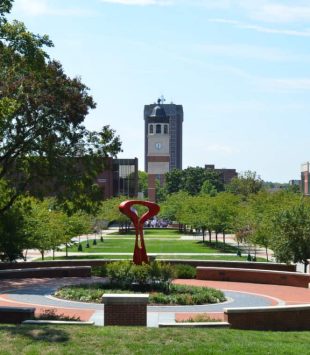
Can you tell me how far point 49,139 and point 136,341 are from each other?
740 inches

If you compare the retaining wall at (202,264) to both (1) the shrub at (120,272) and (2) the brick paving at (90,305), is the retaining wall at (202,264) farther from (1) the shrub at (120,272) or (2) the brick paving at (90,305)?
(1) the shrub at (120,272)

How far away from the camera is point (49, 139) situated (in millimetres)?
29406

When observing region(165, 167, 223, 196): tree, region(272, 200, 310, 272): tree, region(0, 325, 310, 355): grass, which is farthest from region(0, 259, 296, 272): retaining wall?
region(165, 167, 223, 196): tree

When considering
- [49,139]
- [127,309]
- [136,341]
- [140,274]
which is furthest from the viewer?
[49,139]

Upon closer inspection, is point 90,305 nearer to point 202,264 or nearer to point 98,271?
point 98,271

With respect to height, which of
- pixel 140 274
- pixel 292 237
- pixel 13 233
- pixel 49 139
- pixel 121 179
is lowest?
pixel 140 274

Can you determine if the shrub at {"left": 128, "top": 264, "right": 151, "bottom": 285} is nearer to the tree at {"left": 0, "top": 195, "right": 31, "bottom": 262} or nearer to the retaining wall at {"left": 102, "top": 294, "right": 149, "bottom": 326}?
the retaining wall at {"left": 102, "top": 294, "right": 149, "bottom": 326}

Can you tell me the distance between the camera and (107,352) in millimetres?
11164

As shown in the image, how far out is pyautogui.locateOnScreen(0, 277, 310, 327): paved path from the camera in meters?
19.5

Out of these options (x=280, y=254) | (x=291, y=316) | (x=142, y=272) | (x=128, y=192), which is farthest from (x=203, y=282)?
(x=128, y=192)

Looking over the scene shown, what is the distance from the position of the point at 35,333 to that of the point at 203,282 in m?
18.0

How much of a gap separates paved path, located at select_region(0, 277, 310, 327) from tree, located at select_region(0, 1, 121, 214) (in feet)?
12.9

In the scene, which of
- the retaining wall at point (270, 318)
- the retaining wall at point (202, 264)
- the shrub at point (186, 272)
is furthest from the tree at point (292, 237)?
the retaining wall at point (270, 318)

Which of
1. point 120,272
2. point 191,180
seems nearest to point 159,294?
point 120,272
